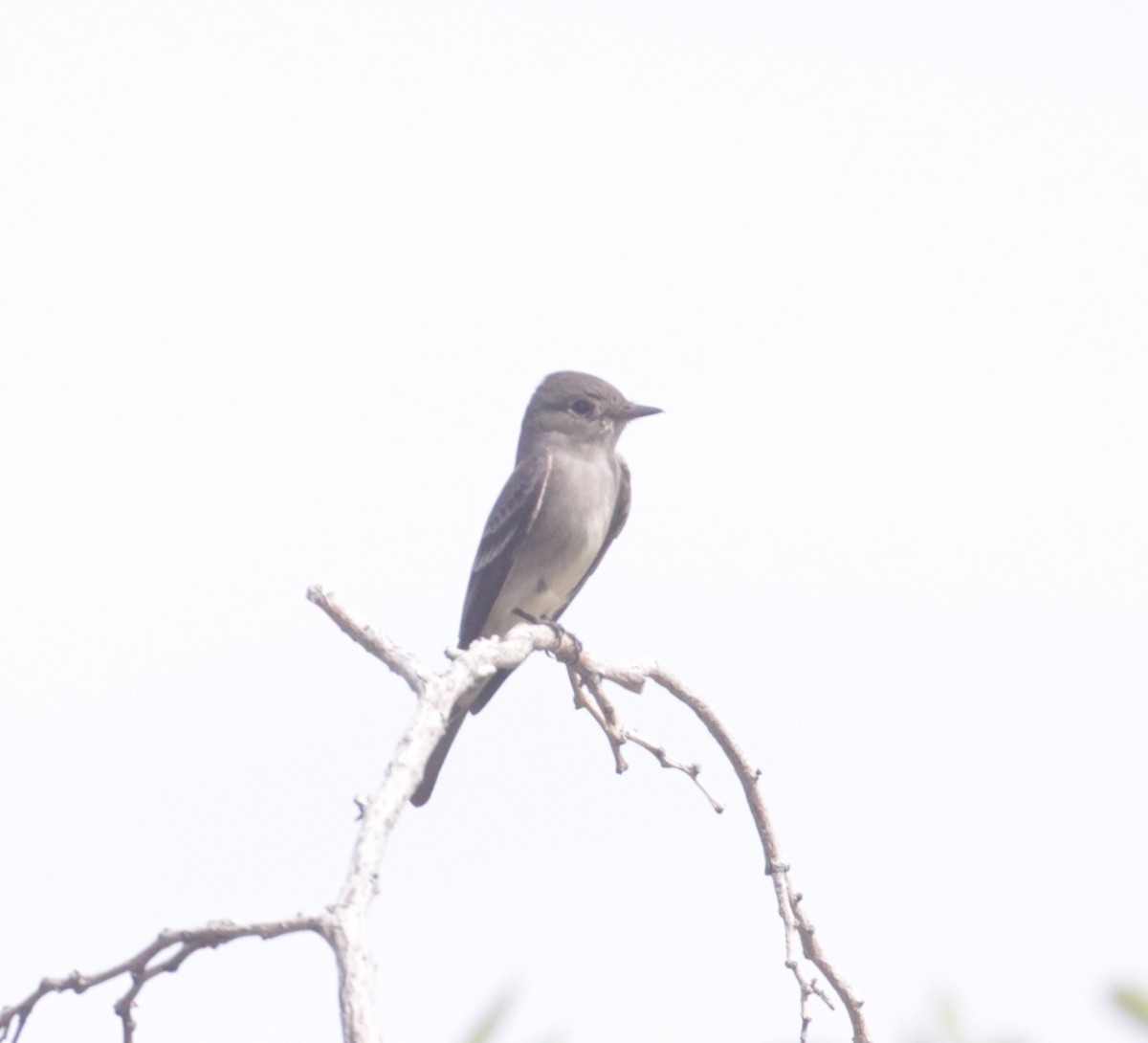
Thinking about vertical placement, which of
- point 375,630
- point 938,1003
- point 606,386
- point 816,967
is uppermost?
point 606,386

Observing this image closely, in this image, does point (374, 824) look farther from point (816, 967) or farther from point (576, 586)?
point (576, 586)

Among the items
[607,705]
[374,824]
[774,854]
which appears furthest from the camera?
[607,705]

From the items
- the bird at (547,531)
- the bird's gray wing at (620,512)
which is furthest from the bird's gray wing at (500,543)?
the bird's gray wing at (620,512)

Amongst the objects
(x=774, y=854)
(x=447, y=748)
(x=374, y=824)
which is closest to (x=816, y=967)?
(x=774, y=854)

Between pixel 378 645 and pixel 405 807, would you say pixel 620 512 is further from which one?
pixel 405 807

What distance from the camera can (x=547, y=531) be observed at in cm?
1002

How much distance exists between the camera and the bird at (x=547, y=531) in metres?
10.0

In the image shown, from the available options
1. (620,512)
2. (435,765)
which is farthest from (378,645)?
(620,512)

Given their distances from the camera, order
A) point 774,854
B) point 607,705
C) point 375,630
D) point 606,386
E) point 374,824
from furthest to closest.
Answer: point 606,386, point 607,705, point 774,854, point 375,630, point 374,824

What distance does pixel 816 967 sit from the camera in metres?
5.34

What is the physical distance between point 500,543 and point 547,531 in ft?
0.98

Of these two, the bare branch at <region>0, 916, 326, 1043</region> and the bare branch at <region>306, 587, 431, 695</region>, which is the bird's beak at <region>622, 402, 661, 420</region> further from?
the bare branch at <region>0, 916, 326, 1043</region>

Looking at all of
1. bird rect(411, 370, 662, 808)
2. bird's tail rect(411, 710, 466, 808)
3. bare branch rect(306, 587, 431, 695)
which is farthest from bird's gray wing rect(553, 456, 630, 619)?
bare branch rect(306, 587, 431, 695)

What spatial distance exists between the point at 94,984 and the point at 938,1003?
5.94ft
